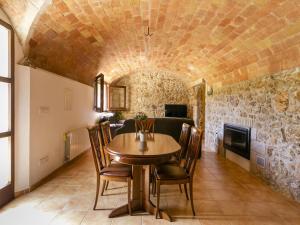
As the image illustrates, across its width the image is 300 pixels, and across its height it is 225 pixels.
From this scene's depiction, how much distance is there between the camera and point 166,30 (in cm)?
350

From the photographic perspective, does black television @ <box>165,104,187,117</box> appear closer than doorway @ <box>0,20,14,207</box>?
No

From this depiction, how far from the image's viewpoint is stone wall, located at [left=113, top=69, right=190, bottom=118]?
830 centimetres

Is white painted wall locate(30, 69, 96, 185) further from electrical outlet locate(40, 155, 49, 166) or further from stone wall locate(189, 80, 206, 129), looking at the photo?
stone wall locate(189, 80, 206, 129)

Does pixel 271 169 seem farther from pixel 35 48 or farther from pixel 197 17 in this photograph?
pixel 35 48

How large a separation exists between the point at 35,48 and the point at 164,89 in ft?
19.5

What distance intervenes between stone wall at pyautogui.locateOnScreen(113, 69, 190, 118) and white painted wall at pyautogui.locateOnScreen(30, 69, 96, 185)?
12.9 ft

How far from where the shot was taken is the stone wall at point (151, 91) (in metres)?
8.30

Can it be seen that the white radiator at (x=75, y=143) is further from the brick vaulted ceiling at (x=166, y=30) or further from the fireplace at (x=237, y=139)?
the fireplace at (x=237, y=139)

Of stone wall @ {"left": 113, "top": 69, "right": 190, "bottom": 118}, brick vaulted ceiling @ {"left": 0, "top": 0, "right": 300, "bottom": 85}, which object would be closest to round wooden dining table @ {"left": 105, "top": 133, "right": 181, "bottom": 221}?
brick vaulted ceiling @ {"left": 0, "top": 0, "right": 300, "bottom": 85}

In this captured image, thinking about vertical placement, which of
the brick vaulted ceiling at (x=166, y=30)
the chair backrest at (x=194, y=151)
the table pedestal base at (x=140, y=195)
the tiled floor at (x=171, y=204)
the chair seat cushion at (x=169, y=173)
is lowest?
the tiled floor at (x=171, y=204)

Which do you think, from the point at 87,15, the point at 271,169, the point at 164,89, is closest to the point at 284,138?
the point at 271,169

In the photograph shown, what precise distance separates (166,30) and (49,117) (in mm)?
2503

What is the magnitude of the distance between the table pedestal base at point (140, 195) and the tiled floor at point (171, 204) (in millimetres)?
106

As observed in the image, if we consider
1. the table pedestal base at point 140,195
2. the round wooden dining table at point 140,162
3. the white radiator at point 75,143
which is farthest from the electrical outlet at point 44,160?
the table pedestal base at point 140,195
